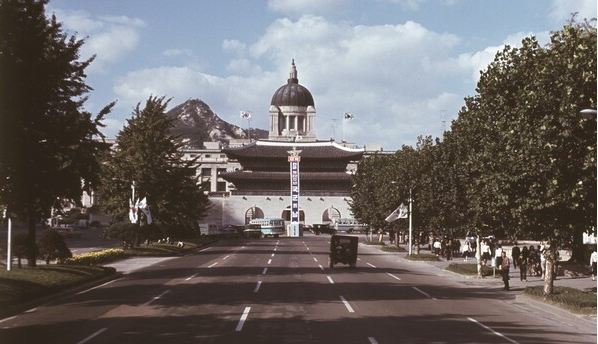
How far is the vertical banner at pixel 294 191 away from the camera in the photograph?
124375mm

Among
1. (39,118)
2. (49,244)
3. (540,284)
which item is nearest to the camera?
(39,118)

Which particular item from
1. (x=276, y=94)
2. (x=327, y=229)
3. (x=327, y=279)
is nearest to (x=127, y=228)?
(x=327, y=279)

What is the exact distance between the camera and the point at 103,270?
3706cm

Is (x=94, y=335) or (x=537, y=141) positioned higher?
(x=537, y=141)

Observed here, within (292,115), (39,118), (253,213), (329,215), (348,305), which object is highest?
(292,115)

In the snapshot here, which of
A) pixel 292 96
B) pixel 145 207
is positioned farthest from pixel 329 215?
pixel 145 207

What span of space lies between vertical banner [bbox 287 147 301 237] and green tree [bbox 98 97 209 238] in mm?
62717

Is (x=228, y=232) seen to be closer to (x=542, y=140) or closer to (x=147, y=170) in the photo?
(x=147, y=170)

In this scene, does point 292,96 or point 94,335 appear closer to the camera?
point 94,335

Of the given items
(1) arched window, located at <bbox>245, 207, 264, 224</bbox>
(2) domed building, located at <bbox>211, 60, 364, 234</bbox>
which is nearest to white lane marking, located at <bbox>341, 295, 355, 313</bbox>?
(2) domed building, located at <bbox>211, 60, 364, 234</bbox>

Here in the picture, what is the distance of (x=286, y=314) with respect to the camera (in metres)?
22.4

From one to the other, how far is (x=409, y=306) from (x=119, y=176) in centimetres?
3701

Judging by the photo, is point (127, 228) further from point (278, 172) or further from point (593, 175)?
point (278, 172)

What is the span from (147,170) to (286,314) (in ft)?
124
